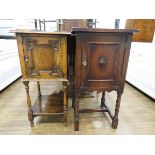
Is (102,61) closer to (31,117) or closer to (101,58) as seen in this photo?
(101,58)

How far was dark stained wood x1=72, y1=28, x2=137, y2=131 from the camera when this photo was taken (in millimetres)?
1177

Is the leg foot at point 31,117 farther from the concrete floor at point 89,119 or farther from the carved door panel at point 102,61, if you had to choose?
the carved door panel at point 102,61

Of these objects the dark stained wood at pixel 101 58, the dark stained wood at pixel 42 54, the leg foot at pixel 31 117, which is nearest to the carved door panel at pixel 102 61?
the dark stained wood at pixel 101 58

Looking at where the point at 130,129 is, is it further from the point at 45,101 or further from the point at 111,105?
the point at 45,101

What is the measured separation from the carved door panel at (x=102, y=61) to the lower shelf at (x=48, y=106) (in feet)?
1.86

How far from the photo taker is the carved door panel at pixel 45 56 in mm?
1231

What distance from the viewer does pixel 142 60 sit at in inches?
102

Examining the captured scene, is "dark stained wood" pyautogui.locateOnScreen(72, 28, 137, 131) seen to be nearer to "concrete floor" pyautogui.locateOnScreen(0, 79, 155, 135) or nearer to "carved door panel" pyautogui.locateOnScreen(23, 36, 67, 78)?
"carved door panel" pyautogui.locateOnScreen(23, 36, 67, 78)

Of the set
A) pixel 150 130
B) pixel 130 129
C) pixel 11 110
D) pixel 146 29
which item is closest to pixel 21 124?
pixel 11 110

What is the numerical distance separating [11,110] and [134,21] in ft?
8.54

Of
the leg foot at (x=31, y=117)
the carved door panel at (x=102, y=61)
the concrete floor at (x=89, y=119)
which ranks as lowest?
the concrete floor at (x=89, y=119)

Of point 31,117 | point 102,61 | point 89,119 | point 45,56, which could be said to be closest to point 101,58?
point 102,61

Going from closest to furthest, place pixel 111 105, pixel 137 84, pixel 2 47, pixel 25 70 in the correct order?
1. pixel 25 70
2. pixel 111 105
3. pixel 2 47
4. pixel 137 84

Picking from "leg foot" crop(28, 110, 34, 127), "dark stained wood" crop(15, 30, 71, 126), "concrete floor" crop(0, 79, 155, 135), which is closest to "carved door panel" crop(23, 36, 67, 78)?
"dark stained wood" crop(15, 30, 71, 126)
